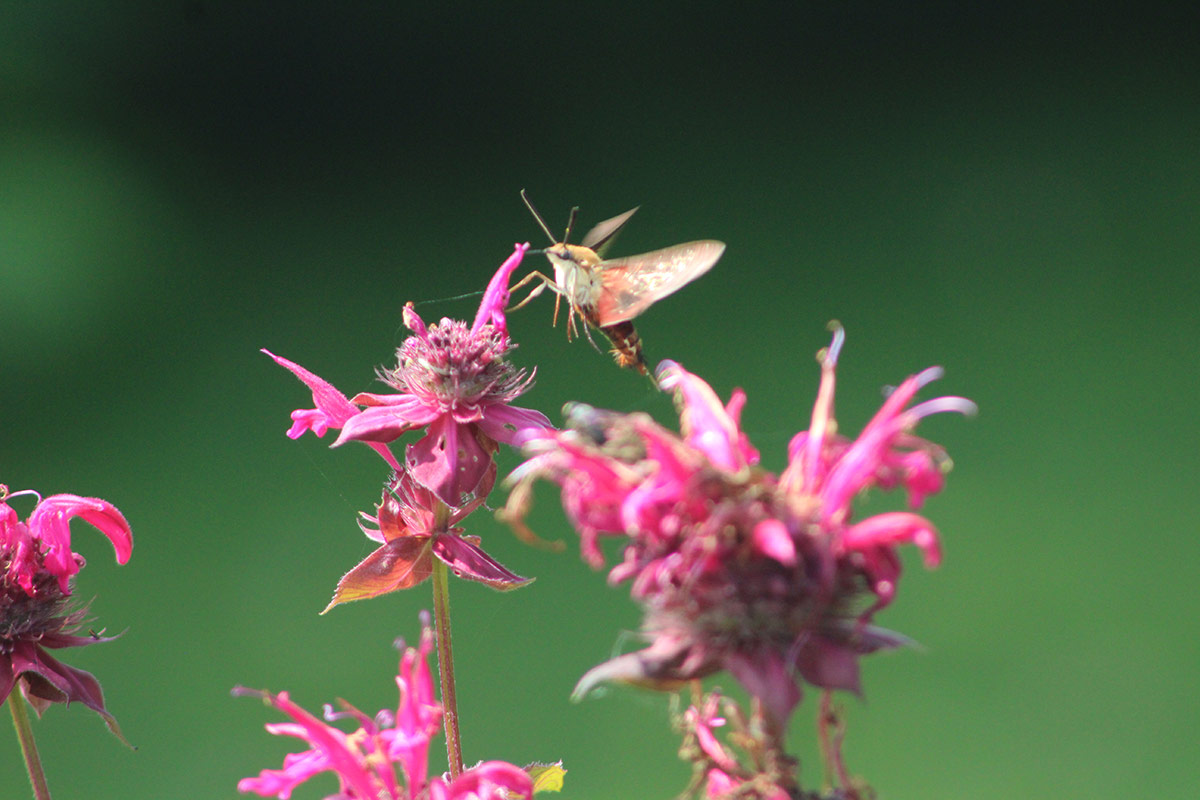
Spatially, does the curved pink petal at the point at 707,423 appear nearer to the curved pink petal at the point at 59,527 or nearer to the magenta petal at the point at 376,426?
the magenta petal at the point at 376,426

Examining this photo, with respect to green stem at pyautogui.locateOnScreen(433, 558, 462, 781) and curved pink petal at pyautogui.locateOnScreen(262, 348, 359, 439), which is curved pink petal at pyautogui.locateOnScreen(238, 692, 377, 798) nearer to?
green stem at pyautogui.locateOnScreen(433, 558, 462, 781)

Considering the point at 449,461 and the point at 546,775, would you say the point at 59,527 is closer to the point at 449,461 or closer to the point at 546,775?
the point at 449,461

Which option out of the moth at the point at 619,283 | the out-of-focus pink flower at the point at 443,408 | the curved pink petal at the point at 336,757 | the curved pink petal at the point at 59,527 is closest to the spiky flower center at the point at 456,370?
the out-of-focus pink flower at the point at 443,408

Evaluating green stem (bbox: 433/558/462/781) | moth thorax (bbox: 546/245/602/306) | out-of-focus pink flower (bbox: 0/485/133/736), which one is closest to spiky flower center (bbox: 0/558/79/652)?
out-of-focus pink flower (bbox: 0/485/133/736)

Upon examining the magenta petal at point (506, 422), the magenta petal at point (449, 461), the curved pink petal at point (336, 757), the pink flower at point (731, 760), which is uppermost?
the magenta petal at point (506, 422)

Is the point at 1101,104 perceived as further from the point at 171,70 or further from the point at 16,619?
the point at 16,619

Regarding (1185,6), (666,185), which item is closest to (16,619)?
(666,185)

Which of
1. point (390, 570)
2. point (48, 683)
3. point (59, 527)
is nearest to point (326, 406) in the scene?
point (390, 570)
